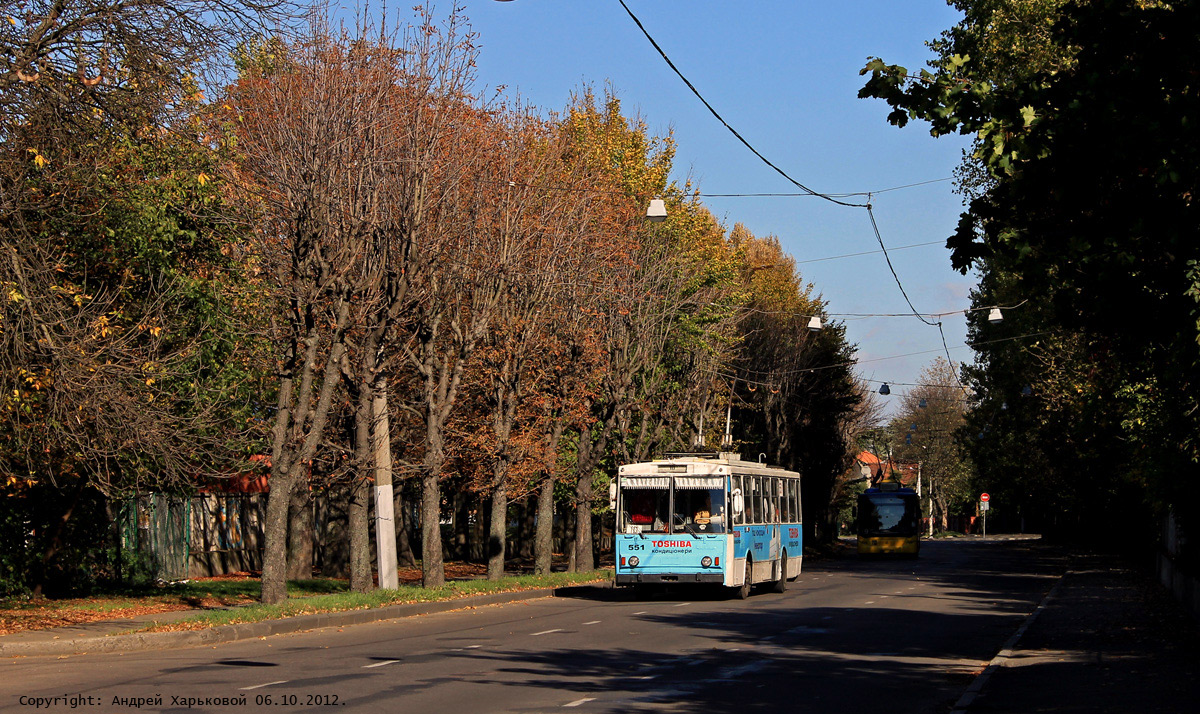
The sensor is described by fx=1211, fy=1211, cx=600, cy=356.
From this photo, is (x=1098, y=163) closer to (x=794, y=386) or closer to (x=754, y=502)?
(x=754, y=502)

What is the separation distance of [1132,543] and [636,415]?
21.0 meters

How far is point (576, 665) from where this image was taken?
561 inches

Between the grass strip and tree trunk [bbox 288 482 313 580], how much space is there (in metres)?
4.78

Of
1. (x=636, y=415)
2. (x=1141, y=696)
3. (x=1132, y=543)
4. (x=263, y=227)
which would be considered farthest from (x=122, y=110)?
(x=1132, y=543)

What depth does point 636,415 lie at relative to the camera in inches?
1576

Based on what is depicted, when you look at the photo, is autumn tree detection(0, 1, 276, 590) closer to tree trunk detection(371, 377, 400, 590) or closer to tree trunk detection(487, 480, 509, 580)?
tree trunk detection(371, 377, 400, 590)

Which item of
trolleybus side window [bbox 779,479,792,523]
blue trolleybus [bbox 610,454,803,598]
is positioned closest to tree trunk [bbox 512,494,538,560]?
trolleybus side window [bbox 779,479,792,523]

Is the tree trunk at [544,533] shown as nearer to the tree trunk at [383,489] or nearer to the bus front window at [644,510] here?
the bus front window at [644,510]

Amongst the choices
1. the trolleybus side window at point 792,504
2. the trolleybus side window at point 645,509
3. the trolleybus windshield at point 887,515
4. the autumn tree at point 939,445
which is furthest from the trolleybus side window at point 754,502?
the autumn tree at point 939,445

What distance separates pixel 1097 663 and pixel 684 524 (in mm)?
12588

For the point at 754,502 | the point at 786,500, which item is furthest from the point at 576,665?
the point at 786,500

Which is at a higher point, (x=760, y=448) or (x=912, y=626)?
(x=760, y=448)

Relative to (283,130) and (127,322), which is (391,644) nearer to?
(127,322)

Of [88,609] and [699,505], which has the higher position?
[699,505]
